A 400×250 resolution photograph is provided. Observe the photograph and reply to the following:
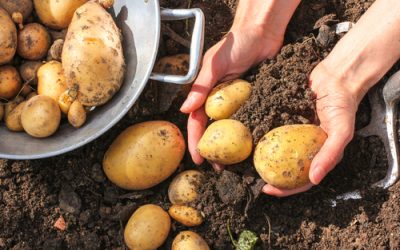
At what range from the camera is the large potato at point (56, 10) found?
2.08 meters

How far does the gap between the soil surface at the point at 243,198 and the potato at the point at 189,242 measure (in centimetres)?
6

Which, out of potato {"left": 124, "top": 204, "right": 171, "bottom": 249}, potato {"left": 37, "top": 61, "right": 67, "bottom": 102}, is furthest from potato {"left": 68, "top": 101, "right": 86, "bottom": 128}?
potato {"left": 124, "top": 204, "right": 171, "bottom": 249}

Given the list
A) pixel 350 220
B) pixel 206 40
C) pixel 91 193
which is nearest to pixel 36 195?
pixel 91 193

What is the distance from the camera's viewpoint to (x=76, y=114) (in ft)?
6.31

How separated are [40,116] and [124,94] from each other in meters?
0.33

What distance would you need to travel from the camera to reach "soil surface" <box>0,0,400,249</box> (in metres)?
1.97

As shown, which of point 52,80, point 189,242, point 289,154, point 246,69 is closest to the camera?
point 289,154

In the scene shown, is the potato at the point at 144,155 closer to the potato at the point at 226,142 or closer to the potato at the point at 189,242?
the potato at the point at 226,142

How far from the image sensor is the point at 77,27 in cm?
194

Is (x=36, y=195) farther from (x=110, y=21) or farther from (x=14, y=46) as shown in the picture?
(x=110, y=21)

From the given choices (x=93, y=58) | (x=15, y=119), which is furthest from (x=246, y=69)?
(x=15, y=119)

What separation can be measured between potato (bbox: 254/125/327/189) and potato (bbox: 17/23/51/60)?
1.01 metres

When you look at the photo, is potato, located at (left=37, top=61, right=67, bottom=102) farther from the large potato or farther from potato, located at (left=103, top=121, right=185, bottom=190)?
potato, located at (left=103, top=121, right=185, bottom=190)

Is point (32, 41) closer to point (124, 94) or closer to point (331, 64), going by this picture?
point (124, 94)
